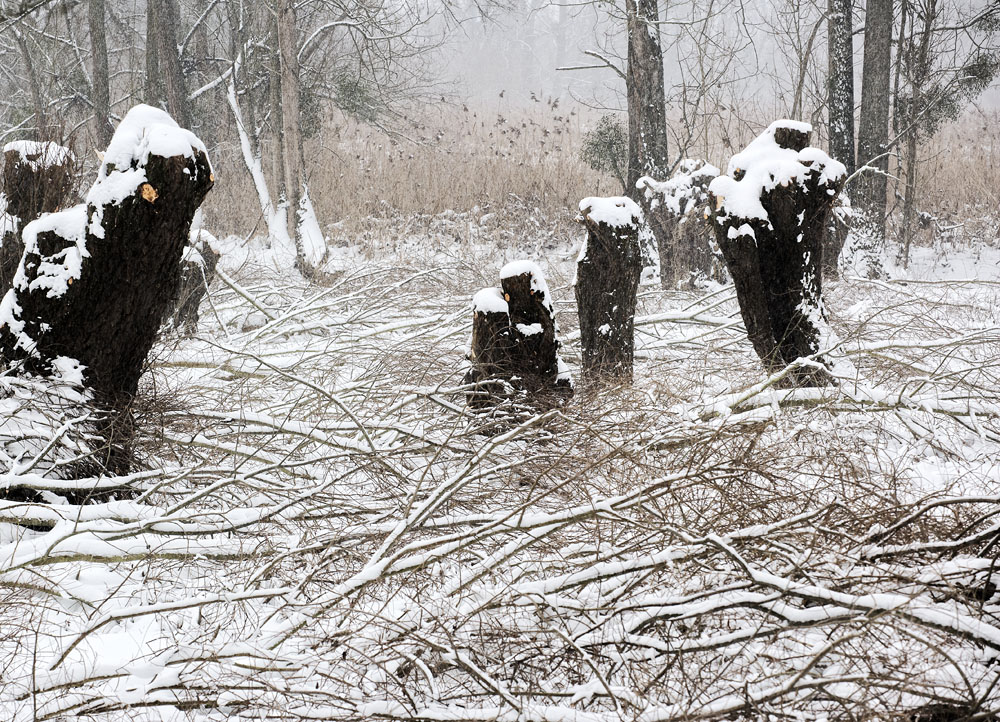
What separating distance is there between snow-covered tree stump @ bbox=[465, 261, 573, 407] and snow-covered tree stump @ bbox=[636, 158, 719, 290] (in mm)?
4770

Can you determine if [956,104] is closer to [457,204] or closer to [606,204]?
[457,204]

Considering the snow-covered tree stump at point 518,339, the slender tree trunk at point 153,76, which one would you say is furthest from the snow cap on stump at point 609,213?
the slender tree trunk at point 153,76

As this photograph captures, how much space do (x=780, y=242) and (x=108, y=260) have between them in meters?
3.04

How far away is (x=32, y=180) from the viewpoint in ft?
13.6

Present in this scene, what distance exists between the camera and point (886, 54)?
962cm

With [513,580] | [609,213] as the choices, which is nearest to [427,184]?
[609,213]

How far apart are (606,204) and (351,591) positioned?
268 centimetres

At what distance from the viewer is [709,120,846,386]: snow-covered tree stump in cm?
389

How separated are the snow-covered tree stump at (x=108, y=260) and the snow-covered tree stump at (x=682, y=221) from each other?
5927 mm

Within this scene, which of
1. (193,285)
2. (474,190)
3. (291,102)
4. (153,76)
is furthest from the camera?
(474,190)

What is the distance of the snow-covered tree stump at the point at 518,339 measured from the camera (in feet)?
11.8

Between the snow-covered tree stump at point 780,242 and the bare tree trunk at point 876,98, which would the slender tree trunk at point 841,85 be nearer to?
the bare tree trunk at point 876,98

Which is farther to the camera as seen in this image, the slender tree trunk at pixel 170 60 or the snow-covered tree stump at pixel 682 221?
the slender tree trunk at pixel 170 60

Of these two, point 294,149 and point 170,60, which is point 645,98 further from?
point 170,60
